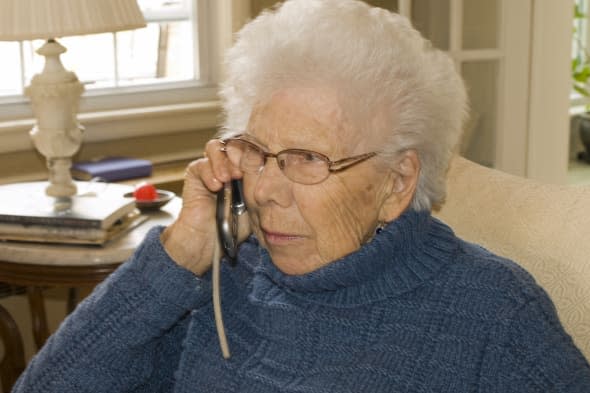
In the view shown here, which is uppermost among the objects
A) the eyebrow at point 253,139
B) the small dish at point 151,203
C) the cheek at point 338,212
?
the eyebrow at point 253,139

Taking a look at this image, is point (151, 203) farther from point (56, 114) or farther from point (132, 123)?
point (132, 123)

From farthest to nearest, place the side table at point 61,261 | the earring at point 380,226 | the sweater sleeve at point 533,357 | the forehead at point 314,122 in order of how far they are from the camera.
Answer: the side table at point 61,261, the earring at point 380,226, the forehead at point 314,122, the sweater sleeve at point 533,357

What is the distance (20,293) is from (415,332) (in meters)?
1.85

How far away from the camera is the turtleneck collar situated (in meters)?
1.39

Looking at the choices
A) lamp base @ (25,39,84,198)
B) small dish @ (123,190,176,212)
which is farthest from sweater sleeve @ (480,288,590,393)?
lamp base @ (25,39,84,198)

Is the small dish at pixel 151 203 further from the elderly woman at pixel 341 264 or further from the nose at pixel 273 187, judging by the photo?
the nose at pixel 273 187

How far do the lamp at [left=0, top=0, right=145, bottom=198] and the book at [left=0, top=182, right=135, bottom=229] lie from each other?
0.19 ft

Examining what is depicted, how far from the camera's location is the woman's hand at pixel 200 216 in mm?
1552

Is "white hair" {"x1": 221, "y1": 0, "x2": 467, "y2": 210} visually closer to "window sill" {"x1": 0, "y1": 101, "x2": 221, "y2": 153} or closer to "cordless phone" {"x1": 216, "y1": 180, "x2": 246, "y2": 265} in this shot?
"cordless phone" {"x1": 216, "y1": 180, "x2": 246, "y2": 265}

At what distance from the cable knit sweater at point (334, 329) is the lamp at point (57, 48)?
31.3 inches

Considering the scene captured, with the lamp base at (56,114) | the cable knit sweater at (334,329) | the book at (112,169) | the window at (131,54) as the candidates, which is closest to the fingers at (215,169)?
the cable knit sweater at (334,329)

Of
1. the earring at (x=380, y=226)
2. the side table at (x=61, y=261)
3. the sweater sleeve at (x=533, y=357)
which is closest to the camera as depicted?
the sweater sleeve at (x=533, y=357)

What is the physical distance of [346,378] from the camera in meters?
1.37

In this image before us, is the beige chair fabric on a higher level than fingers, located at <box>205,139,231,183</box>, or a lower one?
lower
